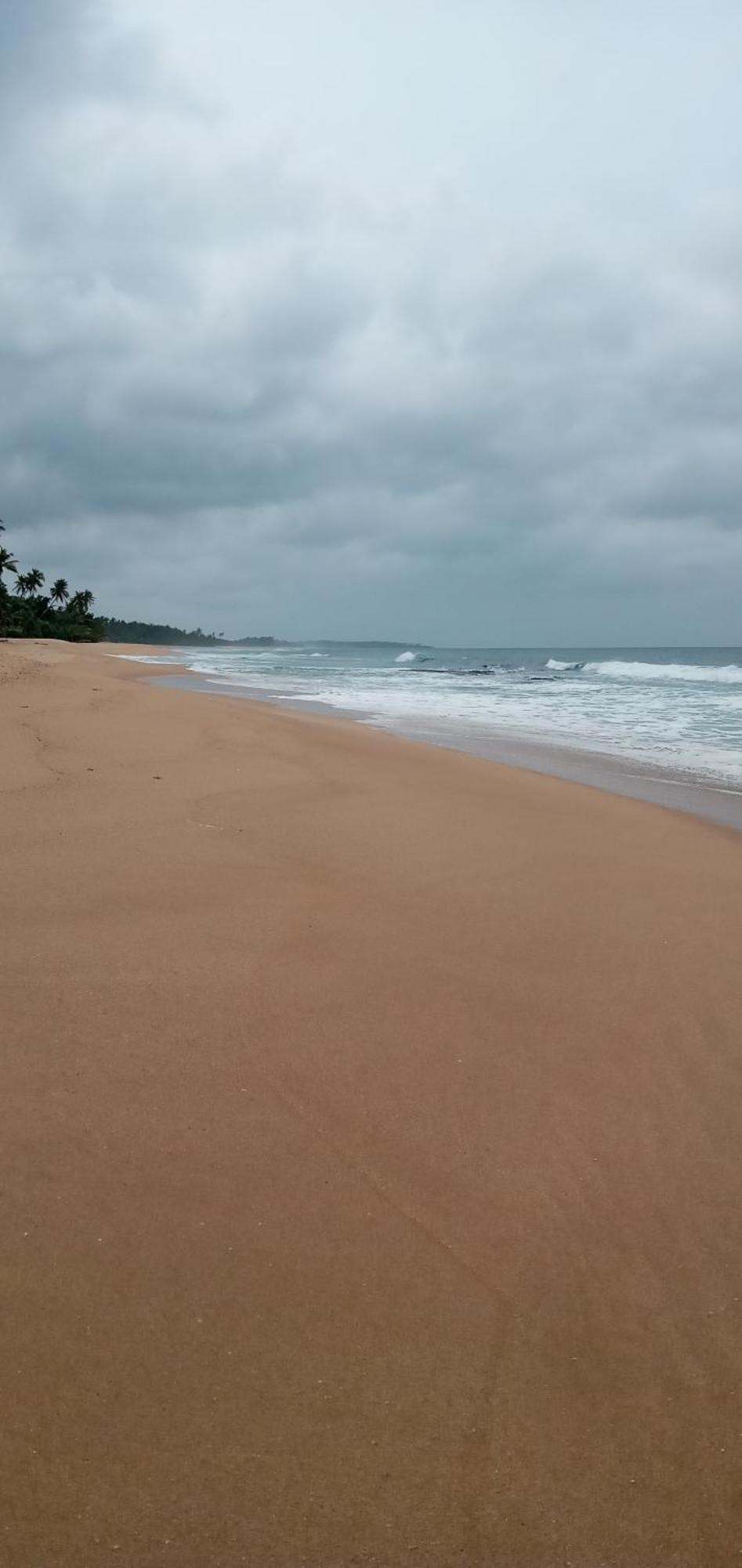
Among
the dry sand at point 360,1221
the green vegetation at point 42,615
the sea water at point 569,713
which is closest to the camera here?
the dry sand at point 360,1221

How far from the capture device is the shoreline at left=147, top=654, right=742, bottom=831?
26.3 ft

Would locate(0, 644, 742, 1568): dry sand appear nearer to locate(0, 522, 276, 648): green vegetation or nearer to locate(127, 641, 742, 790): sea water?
locate(127, 641, 742, 790): sea water

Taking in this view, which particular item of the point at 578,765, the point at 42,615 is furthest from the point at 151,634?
the point at 578,765

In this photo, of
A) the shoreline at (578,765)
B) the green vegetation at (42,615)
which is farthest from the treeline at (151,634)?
the shoreline at (578,765)

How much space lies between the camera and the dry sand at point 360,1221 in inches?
57.6

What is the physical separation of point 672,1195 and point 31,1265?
1603mm

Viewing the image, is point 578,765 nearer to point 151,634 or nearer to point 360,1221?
point 360,1221

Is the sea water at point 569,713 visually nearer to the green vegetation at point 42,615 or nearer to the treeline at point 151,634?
the green vegetation at point 42,615

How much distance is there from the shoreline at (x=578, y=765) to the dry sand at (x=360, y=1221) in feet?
12.8

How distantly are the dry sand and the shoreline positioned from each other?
3.91m

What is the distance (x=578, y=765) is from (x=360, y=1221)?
8.87 meters

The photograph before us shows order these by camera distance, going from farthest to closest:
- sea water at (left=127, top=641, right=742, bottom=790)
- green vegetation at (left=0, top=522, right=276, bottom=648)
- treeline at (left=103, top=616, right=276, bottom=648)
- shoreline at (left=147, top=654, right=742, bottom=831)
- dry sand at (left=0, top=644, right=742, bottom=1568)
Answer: treeline at (left=103, top=616, right=276, bottom=648)
green vegetation at (left=0, top=522, right=276, bottom=648)
sea water at (left=127, top=641, right=742, bottom=790)
shoreline at (left=147, top=654, right=742, bottom=831)
dry sand at (left=0, top=644, right=742, bottom=1568)

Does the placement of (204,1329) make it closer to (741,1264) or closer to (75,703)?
(741,1264)

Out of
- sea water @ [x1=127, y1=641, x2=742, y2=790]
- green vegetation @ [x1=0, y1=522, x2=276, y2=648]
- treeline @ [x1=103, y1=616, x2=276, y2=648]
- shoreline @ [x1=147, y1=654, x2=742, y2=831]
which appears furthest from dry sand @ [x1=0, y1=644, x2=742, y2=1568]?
treeline @ [x1=103, y1=616, x2=276, y2=648]
